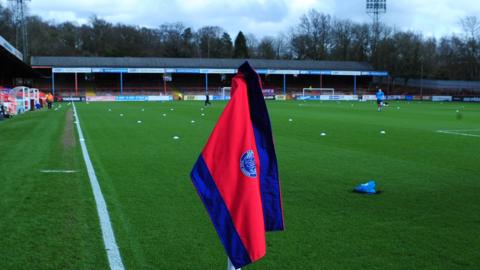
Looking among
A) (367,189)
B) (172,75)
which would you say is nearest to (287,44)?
(172,75)

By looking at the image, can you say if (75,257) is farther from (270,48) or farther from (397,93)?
(270,48)

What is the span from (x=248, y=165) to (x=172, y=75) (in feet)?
241

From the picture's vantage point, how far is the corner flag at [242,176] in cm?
312

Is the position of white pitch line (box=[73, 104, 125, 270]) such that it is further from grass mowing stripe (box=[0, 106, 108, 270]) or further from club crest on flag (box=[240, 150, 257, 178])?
club crest on flag (box=[240, 150, 257, 178])

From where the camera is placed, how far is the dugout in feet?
222

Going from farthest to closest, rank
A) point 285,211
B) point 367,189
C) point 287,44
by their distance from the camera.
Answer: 1. point 287,44
2. point 367,189
3. point 285,211

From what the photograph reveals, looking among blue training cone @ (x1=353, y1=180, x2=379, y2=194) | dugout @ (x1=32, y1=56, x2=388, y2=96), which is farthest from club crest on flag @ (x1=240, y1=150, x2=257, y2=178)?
dugout @ (x1=32, y1=56, x2=388, y2=96)

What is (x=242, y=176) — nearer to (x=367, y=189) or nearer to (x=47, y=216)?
(x=47, y=216)

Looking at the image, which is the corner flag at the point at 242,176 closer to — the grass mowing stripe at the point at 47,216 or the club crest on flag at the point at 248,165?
the club crest on flag at the point at 248,165

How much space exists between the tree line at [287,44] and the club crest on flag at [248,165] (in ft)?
280

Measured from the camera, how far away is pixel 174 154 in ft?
41.4

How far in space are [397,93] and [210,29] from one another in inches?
1973

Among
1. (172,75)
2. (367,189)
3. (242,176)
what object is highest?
(172,75)

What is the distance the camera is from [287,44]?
113312 mm
